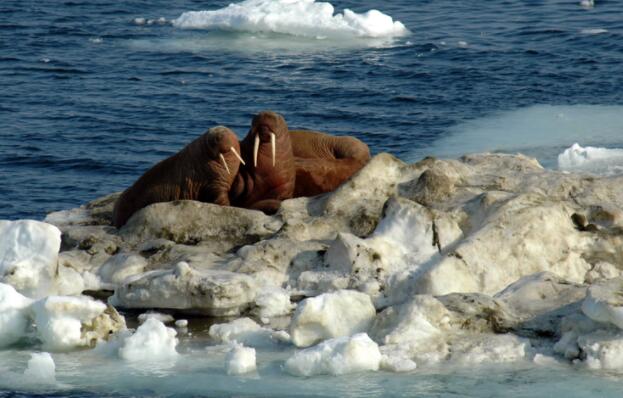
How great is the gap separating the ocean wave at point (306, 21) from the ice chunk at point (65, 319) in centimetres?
1842

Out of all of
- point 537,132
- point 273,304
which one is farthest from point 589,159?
point 273,304

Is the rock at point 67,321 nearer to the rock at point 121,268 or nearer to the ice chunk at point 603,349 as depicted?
the rock at point 121,268

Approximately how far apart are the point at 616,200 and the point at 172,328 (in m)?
3.32

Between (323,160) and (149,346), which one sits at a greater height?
(323,160)

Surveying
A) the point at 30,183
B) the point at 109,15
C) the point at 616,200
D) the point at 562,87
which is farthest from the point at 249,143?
the point at 109,15

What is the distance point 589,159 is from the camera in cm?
1509

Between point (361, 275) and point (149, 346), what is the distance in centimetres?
164

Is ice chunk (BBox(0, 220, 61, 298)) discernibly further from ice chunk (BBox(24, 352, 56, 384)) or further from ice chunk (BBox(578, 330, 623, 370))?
ice chunk (BBox(578, 330, 623, 370))

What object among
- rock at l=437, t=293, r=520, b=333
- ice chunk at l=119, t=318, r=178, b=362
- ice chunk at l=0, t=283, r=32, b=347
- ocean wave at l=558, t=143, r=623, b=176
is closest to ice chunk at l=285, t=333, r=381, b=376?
rock at l=437, t=293, r=520, b=333

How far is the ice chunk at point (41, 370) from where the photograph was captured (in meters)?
7.86

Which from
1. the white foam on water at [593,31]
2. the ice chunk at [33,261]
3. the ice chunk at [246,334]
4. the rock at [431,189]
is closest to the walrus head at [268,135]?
the rock at [431,189]

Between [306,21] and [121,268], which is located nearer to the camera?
[121,268]

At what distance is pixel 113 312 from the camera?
8.55m

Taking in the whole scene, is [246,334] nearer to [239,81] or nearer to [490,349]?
[490,349]
